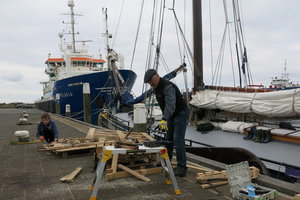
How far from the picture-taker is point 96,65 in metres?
31.3

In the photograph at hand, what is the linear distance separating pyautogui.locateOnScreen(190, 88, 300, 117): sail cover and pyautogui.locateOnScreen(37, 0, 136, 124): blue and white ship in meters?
9.05

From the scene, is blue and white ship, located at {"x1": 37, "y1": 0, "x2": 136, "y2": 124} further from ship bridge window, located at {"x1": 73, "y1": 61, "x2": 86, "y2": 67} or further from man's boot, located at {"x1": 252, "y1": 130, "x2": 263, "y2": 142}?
man's boot, located at {"x1": 252, "y1": 130, "x2": 263, "y2": 142}

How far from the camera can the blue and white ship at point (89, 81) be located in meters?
18.7

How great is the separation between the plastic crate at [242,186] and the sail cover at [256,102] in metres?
3.58

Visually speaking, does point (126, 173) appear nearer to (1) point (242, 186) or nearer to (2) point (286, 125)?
(1) point (242, 186)

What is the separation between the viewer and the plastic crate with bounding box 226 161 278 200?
3.02 meters

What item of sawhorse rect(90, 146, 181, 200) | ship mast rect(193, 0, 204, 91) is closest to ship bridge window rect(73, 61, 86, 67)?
ship mast rect(193, 0, 204, 91)

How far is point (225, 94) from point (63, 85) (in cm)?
2110

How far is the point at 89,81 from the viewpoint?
74.7 feet

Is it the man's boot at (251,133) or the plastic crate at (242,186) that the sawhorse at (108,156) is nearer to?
the plastic crate at (242,186)

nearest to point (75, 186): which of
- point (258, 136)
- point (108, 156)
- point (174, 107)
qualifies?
point (108, 156)

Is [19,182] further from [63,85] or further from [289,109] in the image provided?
[63,85]

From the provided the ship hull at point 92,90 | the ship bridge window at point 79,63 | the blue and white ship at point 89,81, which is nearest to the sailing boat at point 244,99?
the blue and white ship at point 89,81

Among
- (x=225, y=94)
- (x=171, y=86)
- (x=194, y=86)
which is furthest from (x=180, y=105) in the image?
(x=194, y=86)
